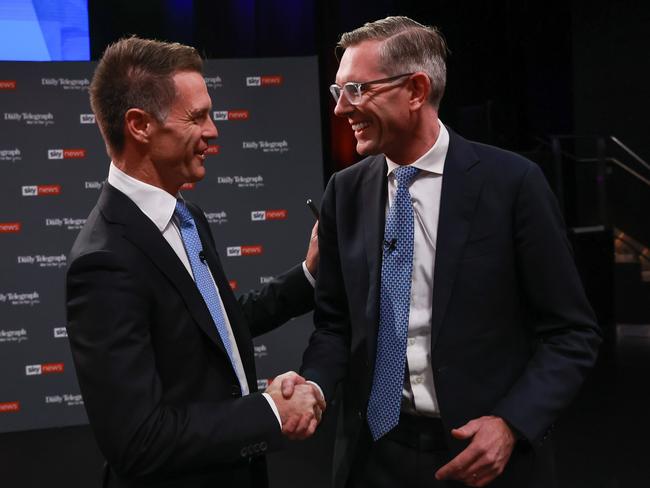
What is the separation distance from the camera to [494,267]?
1887 mm

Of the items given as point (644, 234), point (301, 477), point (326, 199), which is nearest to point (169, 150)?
point (326, 199)

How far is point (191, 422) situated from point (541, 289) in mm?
793

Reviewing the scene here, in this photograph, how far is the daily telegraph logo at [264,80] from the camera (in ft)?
18.3

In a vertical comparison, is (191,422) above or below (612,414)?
above

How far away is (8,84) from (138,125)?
3861 millimetres

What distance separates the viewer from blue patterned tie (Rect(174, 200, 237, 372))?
5.98 feet

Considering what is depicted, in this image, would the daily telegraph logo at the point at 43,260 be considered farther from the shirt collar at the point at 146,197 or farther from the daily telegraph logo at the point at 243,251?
the shirt collar at the point at 146,197

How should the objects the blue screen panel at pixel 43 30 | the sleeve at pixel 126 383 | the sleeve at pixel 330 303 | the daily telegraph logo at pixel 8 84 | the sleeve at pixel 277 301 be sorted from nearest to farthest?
the sleeve at pixel 126 383, the sleeve at pixel 330 303, the sleeve at pixel 277 301, the daily telegraph logo at pixel 8 84, the blue screen panel at pixel 43 30

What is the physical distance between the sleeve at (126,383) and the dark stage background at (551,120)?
3.09 m

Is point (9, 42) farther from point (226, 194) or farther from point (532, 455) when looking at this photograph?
point (532, 455)

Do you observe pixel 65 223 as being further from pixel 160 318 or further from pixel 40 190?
pixel 160 318

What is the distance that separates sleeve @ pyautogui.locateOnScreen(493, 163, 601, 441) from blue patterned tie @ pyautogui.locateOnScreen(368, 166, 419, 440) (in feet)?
0.79

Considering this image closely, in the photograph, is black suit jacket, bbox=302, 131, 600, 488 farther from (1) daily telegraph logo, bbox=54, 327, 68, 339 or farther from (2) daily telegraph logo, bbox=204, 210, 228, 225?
(1) daily telegraph logo, bbox=54, 327, 68, 339

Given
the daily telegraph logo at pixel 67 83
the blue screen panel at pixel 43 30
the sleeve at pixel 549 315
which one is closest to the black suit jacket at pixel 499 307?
the sleeve at pixel 549 315
